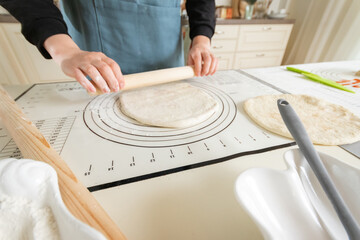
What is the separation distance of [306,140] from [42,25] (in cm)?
67

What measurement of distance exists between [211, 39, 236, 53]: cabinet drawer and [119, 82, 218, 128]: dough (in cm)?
153

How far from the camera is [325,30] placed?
5.80ft

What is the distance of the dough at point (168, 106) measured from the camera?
43 centimetres

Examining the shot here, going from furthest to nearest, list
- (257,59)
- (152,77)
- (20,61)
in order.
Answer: (257,59)
(20,61)
(152,77)

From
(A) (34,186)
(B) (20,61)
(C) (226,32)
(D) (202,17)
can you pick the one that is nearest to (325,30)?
(C) (226,32)

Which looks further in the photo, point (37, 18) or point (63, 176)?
point (37, 18)

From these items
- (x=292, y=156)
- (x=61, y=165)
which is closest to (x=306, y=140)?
(x=292, y=156)

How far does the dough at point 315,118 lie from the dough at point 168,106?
4.9 inches

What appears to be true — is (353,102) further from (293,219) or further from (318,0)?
(318,0)

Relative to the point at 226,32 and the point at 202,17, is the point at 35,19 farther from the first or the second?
the point at 226,32

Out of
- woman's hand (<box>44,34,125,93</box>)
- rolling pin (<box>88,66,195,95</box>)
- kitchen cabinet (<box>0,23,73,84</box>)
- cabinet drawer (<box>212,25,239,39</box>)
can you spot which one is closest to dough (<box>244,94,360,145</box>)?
rolling pin (<box>88,66,195,95</box>)

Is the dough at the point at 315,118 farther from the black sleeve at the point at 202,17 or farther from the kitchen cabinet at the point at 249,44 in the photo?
the kitchen cabinet at the point at 249,44

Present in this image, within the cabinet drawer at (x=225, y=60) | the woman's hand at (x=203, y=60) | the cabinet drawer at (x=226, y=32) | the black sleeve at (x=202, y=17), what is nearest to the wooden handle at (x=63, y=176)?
the woman's hand at (x=203, y=60)

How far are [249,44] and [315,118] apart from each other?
74.1 inches
